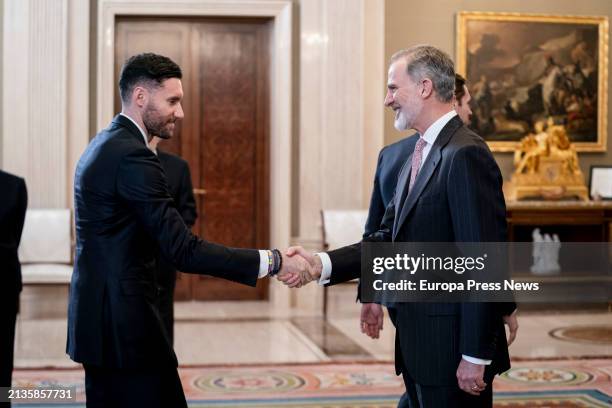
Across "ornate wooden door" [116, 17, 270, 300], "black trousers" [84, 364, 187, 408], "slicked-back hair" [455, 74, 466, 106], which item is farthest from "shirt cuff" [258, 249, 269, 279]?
"ornate wooden door" [116, 17, 270, 300]

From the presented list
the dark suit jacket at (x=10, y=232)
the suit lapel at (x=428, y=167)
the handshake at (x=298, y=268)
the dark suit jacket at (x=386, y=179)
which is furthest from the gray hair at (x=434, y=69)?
the dark suit jacket at (x=10, y=232)

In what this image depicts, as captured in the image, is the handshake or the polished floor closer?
the handshake

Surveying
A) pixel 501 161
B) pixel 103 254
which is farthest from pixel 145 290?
pixel 501 161

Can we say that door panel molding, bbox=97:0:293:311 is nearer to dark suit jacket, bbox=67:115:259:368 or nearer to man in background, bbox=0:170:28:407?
man in background, bbox=0:170:28:407

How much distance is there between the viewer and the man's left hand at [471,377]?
114 inches

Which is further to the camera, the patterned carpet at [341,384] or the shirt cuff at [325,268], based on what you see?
the patterned carpet at [341,384]

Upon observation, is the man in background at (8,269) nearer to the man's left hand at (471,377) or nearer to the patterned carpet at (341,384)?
the patterned carpet at (341,384)

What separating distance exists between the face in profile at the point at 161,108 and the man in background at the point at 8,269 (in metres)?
1.27

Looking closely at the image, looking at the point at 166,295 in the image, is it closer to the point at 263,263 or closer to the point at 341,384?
the point at 341,384

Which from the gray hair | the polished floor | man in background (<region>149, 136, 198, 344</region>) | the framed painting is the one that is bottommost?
the polished floor

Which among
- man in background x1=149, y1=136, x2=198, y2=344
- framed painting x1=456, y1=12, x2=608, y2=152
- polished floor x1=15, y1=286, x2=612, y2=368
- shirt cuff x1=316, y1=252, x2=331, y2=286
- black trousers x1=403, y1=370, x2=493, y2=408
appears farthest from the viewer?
framed painting x1=456, y1=12, x2=608, y2=152

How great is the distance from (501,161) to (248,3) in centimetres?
345

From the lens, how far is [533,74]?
10.6 m

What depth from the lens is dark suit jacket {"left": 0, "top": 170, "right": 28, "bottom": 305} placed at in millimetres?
4352
